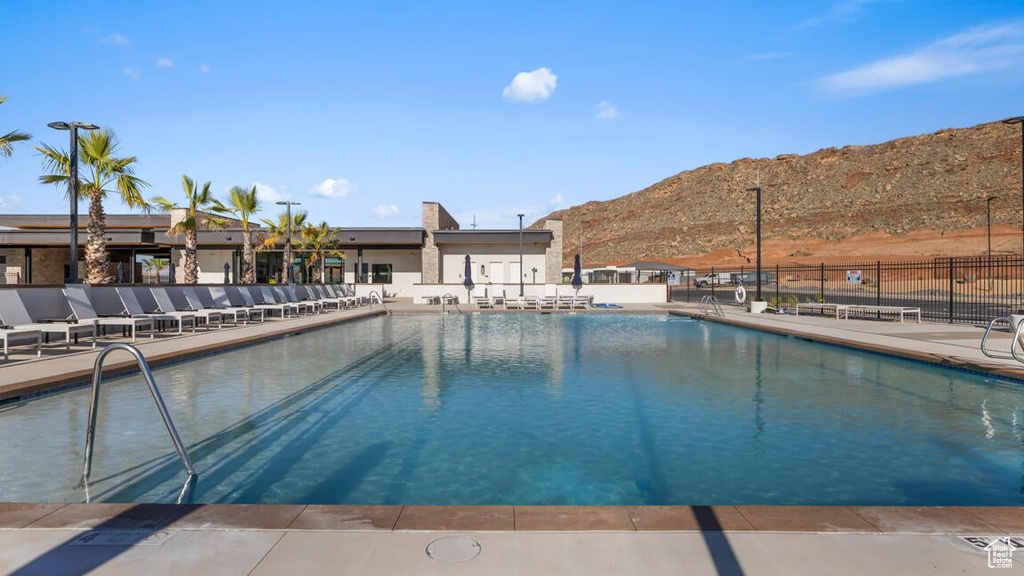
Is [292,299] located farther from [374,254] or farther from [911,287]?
[911,287]

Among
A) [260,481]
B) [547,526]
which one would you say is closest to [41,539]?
[260,481]

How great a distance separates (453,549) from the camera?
2934mm

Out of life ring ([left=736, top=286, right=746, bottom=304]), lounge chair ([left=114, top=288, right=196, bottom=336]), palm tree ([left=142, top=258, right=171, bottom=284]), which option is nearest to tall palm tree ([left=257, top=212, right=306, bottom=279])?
lounge chair ([left=114, top=288, right=196, bottom=336])

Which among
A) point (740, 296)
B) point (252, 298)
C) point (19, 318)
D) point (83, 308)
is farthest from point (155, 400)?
point (740, 296)

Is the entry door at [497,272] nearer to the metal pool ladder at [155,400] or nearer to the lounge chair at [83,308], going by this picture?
the lounge chair at [83,308]

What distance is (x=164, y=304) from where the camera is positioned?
49.4ft

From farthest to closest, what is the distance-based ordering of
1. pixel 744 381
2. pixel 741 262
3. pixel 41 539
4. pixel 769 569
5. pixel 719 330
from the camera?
pixel 741 262 < pixel 719 330 < pixel 744 381 < pixel 41 539 < pixel 769 569

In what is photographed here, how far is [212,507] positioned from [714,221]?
10183 centimetres

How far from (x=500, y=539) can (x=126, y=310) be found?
13.6 meters

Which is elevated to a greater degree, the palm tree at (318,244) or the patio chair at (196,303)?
the palm tree at (318,244)

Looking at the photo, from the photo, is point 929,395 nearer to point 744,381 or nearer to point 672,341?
point 744,381

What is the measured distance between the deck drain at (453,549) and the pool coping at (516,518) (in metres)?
0.13

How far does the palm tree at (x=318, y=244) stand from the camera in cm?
3369

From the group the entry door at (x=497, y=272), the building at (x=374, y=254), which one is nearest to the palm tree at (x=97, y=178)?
the building at (x=374, y=254)
